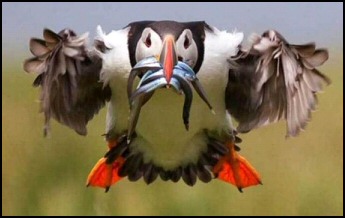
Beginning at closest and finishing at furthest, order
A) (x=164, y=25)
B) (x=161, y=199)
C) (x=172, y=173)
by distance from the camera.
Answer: (x=164, y=25) → (x=172, y=173) → (x=161, y=199)

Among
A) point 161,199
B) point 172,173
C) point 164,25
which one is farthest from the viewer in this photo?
point 161,199

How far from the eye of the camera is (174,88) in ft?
6.13

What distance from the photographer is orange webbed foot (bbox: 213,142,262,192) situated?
220 centimetres

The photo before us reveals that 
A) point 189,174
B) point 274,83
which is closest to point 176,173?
point 189,174

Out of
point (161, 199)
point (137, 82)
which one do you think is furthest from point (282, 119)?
point (161, 199)

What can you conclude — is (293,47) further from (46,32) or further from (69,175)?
(69,175)

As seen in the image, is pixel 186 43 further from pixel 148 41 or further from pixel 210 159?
pixel 210 159

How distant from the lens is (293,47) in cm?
198

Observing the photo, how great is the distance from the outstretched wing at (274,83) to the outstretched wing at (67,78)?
257 mm

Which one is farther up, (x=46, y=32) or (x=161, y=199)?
(x=46, y=32)

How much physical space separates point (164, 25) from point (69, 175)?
875mm

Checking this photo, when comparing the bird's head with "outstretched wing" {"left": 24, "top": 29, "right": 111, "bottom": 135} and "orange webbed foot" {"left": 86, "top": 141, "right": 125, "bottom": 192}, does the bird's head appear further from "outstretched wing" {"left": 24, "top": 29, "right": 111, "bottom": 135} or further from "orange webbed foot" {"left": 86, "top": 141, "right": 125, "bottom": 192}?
"orange webbed foot" {"left": 86, "top": 141, "right": 125, "bottom": 192}

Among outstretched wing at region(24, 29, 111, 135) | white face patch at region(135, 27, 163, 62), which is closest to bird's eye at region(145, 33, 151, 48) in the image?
white face patch at region(135, 27, 163, 62)

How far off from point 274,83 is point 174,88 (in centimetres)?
25
